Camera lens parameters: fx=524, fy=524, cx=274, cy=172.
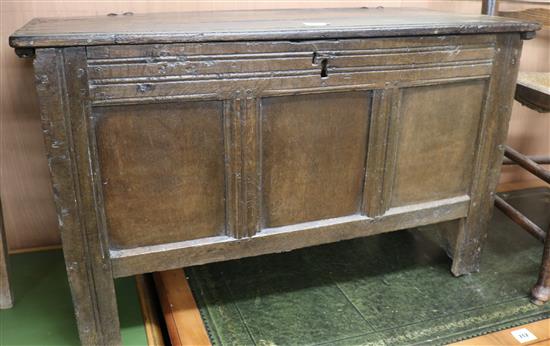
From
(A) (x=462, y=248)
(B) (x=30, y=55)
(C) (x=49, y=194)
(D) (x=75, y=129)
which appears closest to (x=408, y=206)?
(A) (x=462, y=248)

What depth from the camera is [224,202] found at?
1271mm

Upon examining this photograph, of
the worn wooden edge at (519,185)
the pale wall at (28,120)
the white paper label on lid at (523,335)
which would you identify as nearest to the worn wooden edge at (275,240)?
the white paper label on lid at (523,335)

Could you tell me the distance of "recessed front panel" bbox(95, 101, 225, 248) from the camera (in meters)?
1.13

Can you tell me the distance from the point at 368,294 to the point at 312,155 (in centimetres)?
50

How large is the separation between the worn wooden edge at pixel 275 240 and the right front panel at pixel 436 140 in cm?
4

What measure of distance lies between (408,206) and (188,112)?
0.68m

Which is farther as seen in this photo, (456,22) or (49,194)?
(49,194)

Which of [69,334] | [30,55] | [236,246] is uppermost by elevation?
[30,55]

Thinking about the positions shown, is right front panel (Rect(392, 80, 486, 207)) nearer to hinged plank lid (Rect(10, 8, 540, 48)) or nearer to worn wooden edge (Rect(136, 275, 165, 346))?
hinged plank lid (Rect(10, 8, 540, 48))

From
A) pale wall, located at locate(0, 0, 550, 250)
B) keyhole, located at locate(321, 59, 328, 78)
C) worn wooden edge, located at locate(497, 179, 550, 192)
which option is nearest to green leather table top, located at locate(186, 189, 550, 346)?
worn wooden edge, located at locate(497, 179, 550, 192)

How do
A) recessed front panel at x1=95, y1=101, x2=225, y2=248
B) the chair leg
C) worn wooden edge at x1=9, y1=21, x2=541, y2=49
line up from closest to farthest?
worn wooden edge at x1=9, y1=21, x2=541, y2=49
recessed front panel at x1=95, y1=101, x2=225, y2=248
the chair leg

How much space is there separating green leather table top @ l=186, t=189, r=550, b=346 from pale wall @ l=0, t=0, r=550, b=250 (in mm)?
557

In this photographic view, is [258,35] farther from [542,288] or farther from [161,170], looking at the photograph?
[542,288]

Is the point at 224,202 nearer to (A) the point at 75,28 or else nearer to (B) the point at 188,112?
(B) the point at 188,112
